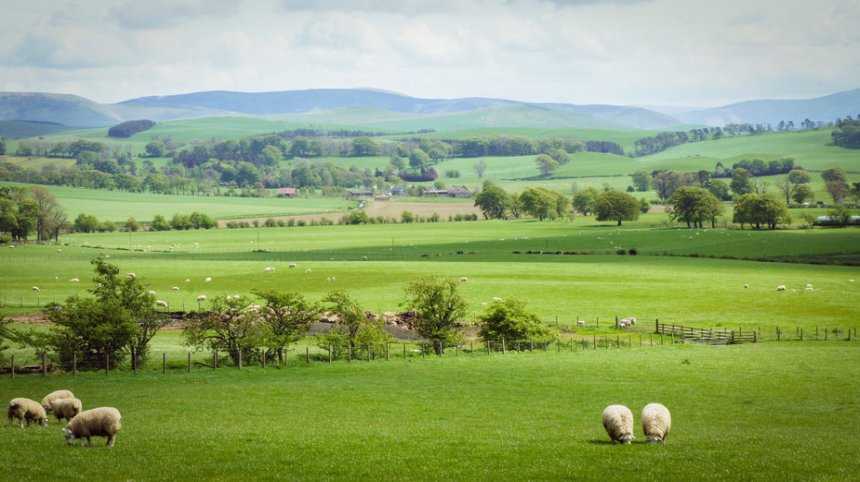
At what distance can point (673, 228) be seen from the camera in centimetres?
14638

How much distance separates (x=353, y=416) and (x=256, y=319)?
1959 cm

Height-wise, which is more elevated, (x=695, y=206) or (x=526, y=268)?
(x=695, y=206)

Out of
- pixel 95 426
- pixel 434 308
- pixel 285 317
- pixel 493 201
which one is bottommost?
pixel 434 308

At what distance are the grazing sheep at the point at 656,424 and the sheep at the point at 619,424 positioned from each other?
479mm

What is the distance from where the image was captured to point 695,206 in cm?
14650

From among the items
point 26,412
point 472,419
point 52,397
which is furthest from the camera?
point 52,397

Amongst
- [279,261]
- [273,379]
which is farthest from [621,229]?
[273,379]

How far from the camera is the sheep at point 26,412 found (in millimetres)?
27438

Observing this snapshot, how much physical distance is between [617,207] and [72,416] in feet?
465

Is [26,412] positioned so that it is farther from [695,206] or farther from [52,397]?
[695,206]

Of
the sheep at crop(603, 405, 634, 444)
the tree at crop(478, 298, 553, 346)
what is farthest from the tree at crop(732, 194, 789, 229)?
the sheep at crop(603, 405, 634, 444)

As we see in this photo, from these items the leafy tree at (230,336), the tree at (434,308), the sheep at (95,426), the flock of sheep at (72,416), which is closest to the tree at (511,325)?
the tree at (434,308)

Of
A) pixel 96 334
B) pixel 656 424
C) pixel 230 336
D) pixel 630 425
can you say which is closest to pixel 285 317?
pixel 230 336

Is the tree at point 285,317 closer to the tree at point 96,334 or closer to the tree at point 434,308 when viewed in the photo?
the tree at point 96,334
